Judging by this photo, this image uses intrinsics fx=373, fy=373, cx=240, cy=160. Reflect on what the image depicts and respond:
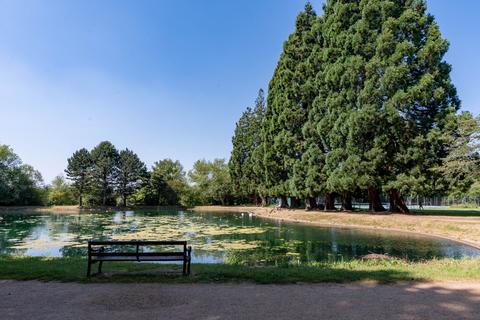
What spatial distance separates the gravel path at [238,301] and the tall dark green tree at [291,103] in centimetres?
3268

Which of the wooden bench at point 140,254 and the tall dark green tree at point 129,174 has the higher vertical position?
the tall dark green tree at point 129,174

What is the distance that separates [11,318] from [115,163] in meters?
71.9

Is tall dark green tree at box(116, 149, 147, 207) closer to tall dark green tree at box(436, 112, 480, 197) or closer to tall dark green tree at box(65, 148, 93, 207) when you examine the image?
tall dark green tree at box(65, 148, 93, 207)

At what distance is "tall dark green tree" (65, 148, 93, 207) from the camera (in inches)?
2808

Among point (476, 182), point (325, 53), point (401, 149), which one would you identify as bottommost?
point (476, 182)

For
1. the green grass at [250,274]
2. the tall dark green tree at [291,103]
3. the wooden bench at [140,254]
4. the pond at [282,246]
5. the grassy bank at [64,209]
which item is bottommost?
the grassy bank at [64,209]

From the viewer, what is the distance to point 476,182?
991 inches

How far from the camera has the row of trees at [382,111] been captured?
2778 centimetres

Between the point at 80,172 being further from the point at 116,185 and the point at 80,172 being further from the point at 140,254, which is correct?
the point at 140,254

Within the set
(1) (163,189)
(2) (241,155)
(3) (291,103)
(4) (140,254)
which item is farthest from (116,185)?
(4) (140,254)

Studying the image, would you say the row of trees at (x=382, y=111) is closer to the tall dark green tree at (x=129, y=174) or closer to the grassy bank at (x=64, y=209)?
the grassy bank at (x=64, y=209)

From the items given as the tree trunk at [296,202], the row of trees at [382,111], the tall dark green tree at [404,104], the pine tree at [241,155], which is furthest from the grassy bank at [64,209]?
the tall dark green tree at [404,104]

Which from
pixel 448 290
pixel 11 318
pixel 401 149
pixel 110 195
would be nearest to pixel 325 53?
pixel 401 149

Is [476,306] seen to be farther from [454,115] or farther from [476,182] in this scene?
[454,115]
